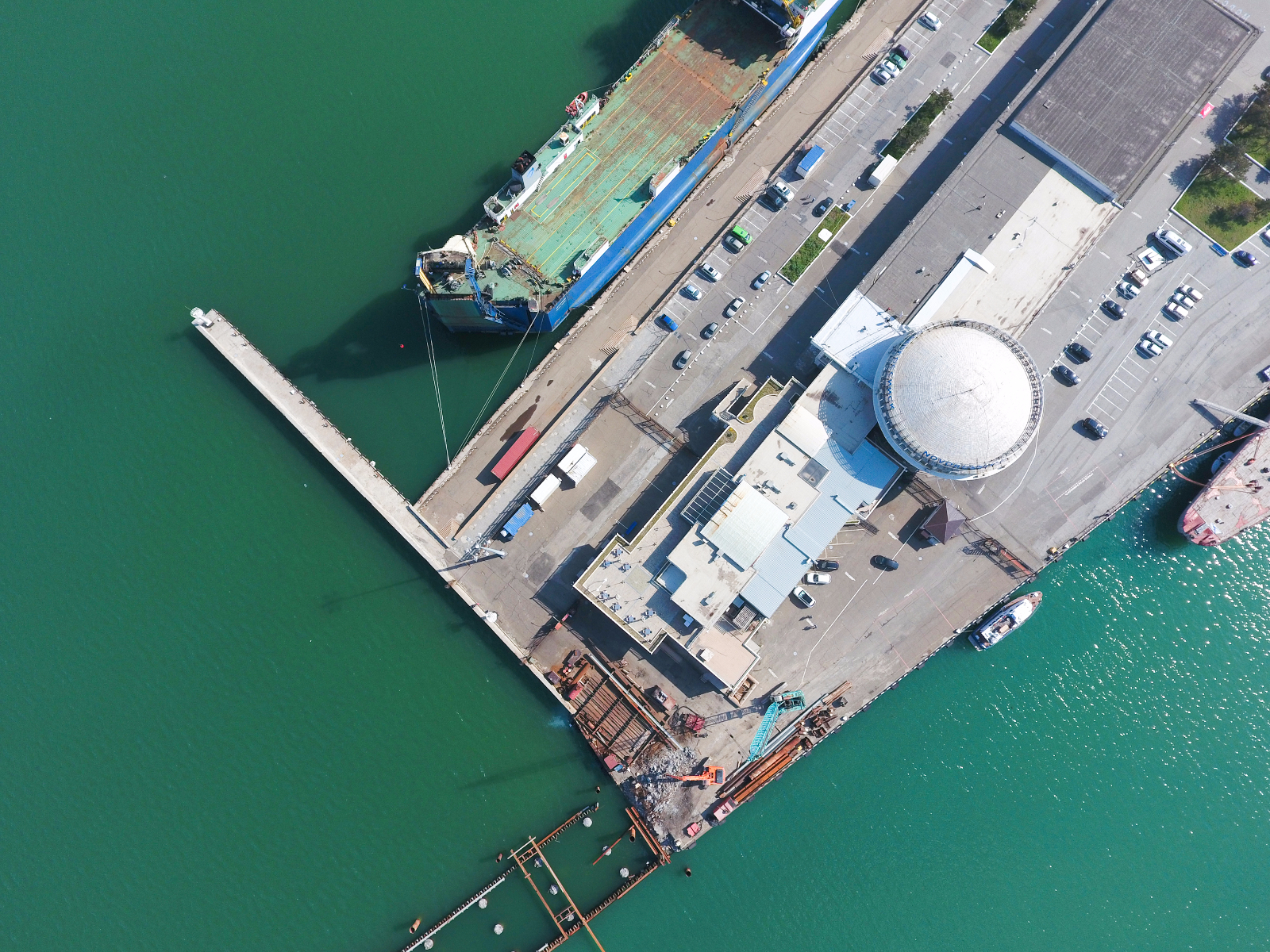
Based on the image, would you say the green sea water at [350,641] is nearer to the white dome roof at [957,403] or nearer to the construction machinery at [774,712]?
the construction machinery at [774,712]

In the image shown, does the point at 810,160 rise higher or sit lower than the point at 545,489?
higher

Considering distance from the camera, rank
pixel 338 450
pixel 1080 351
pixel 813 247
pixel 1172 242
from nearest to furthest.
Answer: pixel 338 450
pixel 1080 351
pixel 1172 242
pixel 813 247

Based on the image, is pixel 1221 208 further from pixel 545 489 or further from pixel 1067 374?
pixel 545 489

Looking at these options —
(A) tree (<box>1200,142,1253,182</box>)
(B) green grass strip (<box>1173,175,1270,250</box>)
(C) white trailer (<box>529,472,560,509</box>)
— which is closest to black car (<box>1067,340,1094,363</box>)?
(B) green grass strip (<box>1173,175,1270,250</box>)

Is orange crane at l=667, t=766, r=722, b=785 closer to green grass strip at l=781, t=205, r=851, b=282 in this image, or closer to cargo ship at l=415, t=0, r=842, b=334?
cargo ship at l=415, t=0, r=842, b=334

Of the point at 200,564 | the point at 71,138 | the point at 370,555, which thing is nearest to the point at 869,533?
the point at 370,555

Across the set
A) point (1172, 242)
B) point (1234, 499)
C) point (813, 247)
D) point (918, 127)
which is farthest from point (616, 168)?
point (1234, 499)
